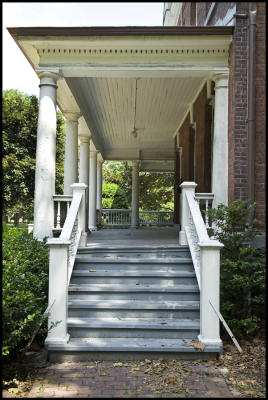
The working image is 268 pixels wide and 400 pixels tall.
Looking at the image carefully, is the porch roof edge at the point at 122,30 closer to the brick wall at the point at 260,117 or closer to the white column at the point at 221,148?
the brick wall at the point at 260,117

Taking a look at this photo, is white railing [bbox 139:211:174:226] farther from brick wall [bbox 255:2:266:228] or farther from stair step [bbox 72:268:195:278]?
stair step [bbox 72:268:195:278]

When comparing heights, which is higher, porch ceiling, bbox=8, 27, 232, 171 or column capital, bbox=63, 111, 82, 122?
porch ceiling, bbox=8, 27, 232, 171

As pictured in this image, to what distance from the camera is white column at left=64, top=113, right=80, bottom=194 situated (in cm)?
944

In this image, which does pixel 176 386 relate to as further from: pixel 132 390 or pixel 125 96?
pixel 125 96

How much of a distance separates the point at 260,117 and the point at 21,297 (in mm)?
4853

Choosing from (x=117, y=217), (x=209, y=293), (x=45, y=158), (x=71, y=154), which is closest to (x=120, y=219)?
(x=117, y=217)

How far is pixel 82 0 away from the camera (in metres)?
3.81

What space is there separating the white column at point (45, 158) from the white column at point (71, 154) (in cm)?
227

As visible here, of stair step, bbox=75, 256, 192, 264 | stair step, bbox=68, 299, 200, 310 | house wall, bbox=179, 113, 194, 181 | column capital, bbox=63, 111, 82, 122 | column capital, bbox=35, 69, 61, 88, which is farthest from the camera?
house wall, bbox=179, 113, 194, 181

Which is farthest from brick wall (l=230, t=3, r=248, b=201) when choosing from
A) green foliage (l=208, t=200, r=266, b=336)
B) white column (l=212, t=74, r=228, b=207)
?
green foliage (l=208, t=200, r=266, b=336)

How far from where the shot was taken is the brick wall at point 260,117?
6277 mm

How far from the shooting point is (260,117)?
635 centimetres

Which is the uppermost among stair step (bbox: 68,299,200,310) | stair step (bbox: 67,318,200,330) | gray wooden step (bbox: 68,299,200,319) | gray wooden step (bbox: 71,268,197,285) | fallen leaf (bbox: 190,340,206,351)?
gray wooden step (bbox: 71,268,197,285)

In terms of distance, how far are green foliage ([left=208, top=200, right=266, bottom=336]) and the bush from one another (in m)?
2.55
